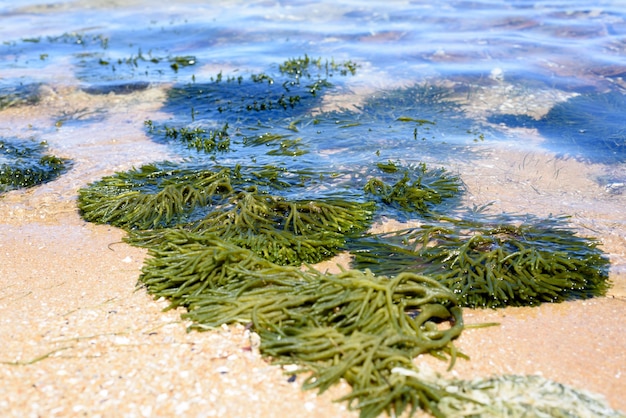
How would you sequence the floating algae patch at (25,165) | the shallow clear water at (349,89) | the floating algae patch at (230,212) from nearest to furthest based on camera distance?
the floating algae patch at (230,212)
the floating algae patch at (25,165)
the shallow clear water at (349,89)

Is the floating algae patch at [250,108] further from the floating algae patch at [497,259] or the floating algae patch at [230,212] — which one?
the floating algae patch at [497,259]

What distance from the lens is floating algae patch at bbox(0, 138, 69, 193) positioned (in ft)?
16.1

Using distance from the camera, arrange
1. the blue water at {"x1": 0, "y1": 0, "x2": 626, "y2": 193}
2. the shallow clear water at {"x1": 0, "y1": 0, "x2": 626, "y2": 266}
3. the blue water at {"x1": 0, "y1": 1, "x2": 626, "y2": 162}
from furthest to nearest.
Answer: the blue water at {"x1": 0, "y1": 1, "x2": 626, "y2": 162}, the blue water at {"x1": 0, "y1": 0, "x2": 626, "y2": 193}, the shallow clear water at {"x1": 0, "y1": 0, "x2": 626, "y2": 266}

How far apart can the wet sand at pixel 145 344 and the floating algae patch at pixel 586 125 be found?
1.56 metres

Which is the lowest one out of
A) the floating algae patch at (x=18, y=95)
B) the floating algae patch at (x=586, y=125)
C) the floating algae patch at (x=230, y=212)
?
the floating algae patch at (x=586, y=125)

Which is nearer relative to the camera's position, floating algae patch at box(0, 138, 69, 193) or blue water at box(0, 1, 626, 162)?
floating algae patch at box(0, 138, 69, 193)

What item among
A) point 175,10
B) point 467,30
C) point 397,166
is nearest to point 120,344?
point 397,166

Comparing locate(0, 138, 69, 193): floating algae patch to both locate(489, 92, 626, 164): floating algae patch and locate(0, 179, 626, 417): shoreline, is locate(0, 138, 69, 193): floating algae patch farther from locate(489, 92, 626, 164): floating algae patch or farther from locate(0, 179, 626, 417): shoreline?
locate(489, 92, 626, 164): floating algae patch

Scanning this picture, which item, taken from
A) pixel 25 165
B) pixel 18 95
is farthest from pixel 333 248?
pixel 18 95

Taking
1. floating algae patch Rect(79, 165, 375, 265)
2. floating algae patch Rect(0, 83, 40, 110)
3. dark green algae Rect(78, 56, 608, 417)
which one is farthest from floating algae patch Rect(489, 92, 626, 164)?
floating algae patch Rect(0, 83, 40, 110)

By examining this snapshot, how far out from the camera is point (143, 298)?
321 centimetres

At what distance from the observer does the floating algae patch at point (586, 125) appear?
5.70m

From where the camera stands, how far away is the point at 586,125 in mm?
6301

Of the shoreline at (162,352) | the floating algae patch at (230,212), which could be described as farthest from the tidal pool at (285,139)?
the floating algae patch at (230,212)
